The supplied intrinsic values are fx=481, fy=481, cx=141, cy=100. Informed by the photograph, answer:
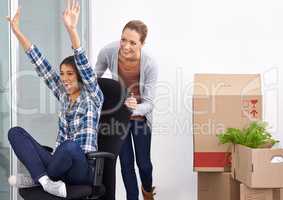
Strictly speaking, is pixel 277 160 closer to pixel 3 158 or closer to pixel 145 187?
pixel 145 187

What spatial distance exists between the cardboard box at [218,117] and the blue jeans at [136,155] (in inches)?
14.8

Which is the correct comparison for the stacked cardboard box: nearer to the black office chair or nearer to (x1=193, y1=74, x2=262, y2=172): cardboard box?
(x1=193, y1=74, x2=262, y2=172): cardboard box

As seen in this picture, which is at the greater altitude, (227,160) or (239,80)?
(239,80)

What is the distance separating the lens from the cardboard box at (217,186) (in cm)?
349

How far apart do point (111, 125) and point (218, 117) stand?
3.66 feet

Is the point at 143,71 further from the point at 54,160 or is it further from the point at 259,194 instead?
the point at 54,160

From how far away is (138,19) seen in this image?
3797mm

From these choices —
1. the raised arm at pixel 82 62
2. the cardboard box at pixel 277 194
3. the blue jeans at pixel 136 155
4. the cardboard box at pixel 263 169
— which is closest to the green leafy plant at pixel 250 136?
the cardboard box at pixel 263 169

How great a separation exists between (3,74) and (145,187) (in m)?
1.35

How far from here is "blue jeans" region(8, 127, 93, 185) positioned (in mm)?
2291

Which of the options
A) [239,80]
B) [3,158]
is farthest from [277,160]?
[3,158]

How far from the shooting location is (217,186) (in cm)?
356

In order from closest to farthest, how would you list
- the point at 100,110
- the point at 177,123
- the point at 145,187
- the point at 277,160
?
the point at 100,110 < the point at 277,160 < the point at 145,187 < the point at 177,123

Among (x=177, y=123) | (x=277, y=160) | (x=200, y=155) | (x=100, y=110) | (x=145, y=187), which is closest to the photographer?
(x=100, y=110)
